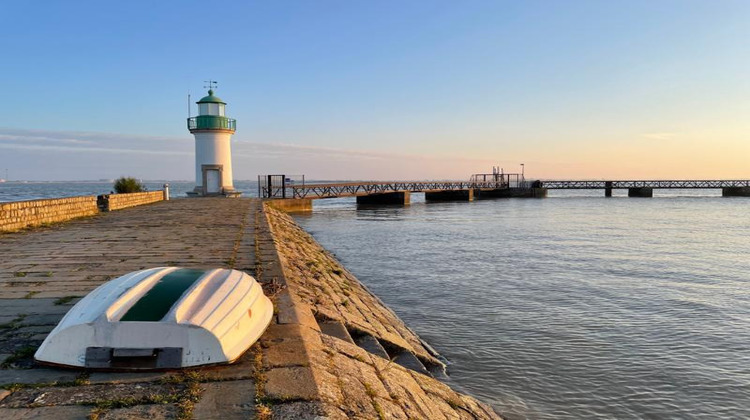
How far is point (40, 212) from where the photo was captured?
12852mm

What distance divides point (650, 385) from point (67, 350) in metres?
6.08

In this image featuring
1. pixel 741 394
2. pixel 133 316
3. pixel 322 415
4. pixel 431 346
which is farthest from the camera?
pixel 431 346

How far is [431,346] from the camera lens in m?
7.26

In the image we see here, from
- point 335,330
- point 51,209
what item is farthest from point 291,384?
point 51,209

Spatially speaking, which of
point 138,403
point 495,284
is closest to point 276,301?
point 138,403

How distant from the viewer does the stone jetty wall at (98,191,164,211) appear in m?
18.3

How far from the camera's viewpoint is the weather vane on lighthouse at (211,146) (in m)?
31.6

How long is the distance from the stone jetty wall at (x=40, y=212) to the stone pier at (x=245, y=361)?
8.86 ft

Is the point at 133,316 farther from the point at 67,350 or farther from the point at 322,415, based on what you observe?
the point at 322,415

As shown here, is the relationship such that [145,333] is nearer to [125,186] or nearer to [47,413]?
[47,413]

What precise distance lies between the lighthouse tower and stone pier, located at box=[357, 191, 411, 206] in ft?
63.5

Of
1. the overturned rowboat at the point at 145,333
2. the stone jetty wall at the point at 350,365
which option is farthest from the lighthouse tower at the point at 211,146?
the overturned rowboat at the point at 145,333

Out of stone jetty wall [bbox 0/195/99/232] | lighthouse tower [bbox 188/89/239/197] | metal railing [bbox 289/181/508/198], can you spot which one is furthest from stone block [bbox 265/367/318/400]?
metal railing [bbox 289/181/508/198]

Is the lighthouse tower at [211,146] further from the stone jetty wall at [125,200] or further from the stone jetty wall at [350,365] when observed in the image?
the stone jetty wall at [350,365]
